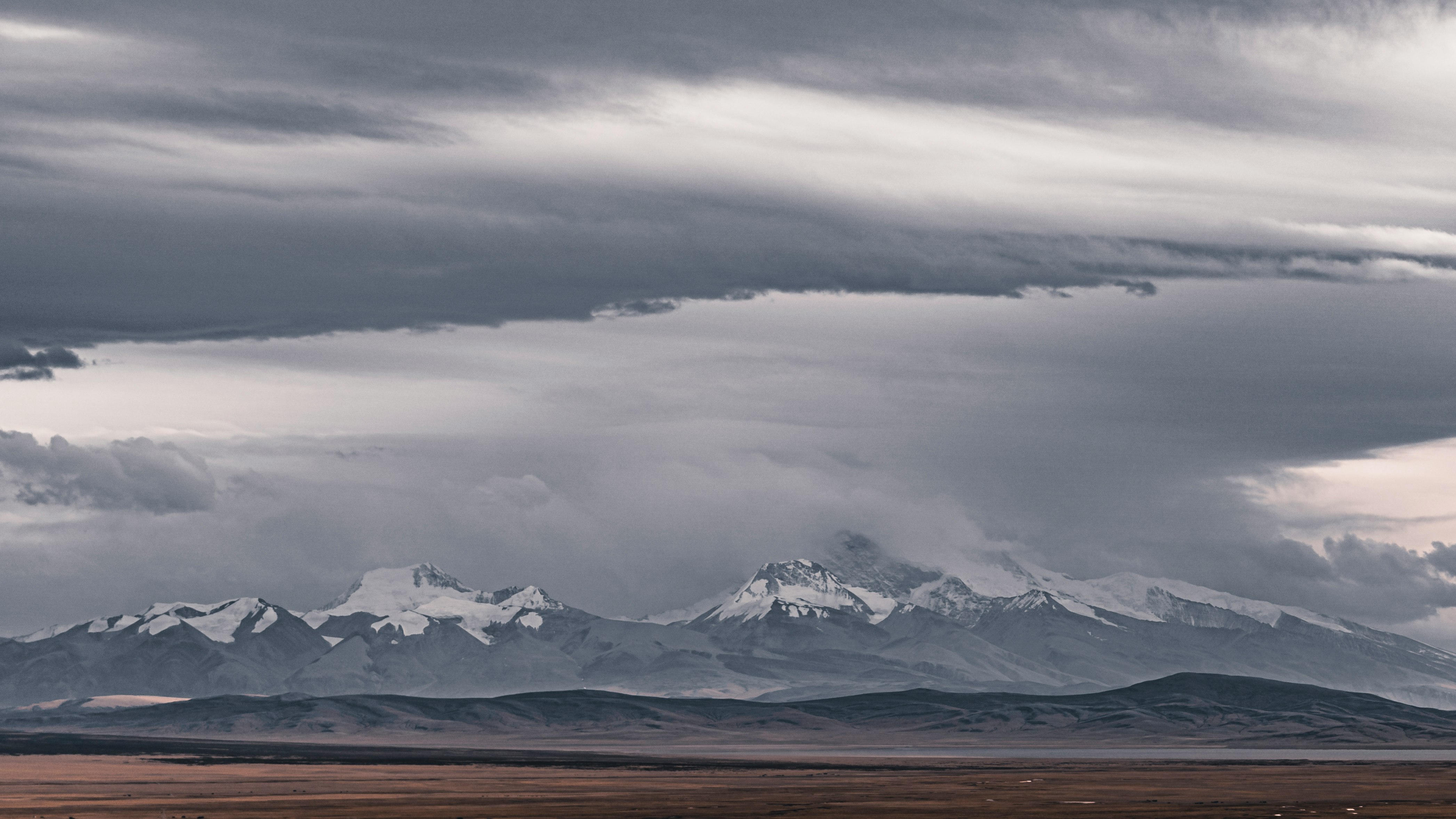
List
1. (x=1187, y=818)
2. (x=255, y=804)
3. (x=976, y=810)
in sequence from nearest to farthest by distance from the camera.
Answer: (x=1187, y=818) < (x=976, y=810) < (x=255, y=804)

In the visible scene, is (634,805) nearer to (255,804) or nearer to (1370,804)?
(255,804)

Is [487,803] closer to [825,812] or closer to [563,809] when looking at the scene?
[563,809]

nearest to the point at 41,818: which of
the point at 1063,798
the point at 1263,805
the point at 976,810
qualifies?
the point at 976,810

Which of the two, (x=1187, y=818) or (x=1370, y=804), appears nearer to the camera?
(x=1187, y=818)

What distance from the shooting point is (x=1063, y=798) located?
196m

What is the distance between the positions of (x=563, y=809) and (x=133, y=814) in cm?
4170

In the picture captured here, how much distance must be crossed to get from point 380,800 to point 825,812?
54.2 metres

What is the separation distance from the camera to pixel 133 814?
562ft

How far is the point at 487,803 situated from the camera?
190m

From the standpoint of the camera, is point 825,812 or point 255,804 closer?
point 825,812

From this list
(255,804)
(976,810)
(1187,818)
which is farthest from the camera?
(255,804)

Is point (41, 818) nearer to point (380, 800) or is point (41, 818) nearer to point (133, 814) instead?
point (133, 814)

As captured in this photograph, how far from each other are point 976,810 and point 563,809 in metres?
41.3

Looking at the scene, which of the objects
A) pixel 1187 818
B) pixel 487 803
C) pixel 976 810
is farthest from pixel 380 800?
pixel 1187 818
